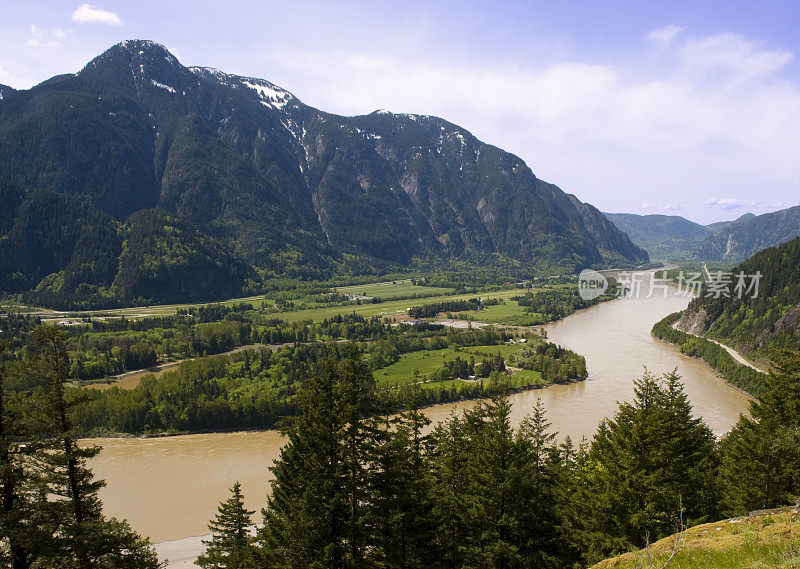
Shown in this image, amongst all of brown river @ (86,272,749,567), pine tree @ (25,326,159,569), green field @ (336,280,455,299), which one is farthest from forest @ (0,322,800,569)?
green field @ (336,280,455,299)

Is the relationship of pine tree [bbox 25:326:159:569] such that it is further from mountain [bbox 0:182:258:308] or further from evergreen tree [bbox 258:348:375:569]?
mountain [bbox 0:182:258:308]

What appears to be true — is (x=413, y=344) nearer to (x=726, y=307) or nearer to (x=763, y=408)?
(x=726, y=307)

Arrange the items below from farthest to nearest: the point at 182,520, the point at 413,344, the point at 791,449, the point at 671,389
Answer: the point at 413,344 < the point at 182,520 < the point at 671,389 < the point at 791,449

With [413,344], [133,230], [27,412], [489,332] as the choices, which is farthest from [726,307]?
[133,230]

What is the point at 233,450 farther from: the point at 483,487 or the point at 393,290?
the point at 393,290

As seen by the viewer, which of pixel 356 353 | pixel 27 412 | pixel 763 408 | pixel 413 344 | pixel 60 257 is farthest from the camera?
pixel 60 257
